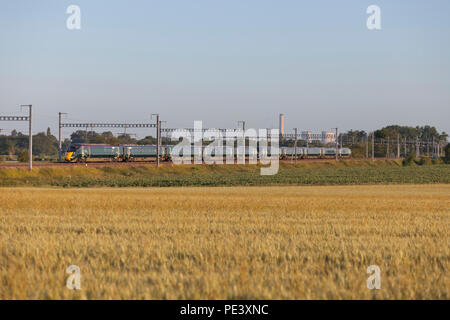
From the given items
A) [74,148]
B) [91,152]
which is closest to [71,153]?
[74,148]

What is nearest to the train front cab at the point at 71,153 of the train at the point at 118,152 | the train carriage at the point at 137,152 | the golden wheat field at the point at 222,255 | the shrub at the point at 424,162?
the train at the point at 118,152

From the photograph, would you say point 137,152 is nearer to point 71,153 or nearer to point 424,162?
point 71,153

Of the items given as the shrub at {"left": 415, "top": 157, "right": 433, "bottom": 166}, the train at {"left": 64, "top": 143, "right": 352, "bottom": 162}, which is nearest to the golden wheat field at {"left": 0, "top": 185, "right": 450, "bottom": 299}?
the train at {"left": 64, "top": 143, "right": 352, "bottom": 162}

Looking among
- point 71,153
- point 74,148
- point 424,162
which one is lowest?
point 424,162

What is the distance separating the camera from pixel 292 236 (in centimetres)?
1655

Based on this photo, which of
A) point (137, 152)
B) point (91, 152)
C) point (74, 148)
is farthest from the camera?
point (137, 152)

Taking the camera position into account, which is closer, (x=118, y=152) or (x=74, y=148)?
(x=74, y=148)

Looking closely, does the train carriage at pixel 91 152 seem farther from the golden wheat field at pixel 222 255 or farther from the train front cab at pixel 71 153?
the golden wheat field at pixel 222 255

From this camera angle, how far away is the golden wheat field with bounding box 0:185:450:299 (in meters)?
9.29

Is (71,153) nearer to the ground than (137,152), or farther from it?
nearer to the ground

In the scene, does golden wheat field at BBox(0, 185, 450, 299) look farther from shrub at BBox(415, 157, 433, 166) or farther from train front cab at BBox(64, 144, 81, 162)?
shrub at BBox(415, 157, 433, 166)

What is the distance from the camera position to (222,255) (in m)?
12.8
